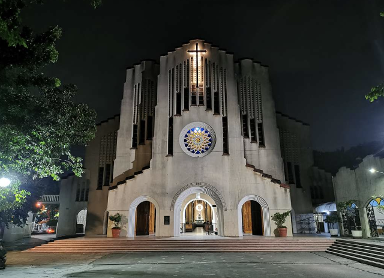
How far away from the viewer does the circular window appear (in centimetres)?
2141

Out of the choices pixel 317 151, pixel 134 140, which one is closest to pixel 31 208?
pixel 134 140

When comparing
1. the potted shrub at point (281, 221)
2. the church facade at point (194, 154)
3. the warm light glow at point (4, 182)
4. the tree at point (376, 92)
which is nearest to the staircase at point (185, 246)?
the potted shrub at point (281, 221)

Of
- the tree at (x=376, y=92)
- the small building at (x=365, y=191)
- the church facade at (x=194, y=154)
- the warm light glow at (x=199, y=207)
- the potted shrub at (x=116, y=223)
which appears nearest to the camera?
the tree at (x=376, y=92)

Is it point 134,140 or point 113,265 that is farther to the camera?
point 134,140

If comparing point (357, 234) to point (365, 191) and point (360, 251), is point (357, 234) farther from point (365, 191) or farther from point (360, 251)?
point (360, 251)

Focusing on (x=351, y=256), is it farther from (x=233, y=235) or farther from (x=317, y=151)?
(x=317, y=151)

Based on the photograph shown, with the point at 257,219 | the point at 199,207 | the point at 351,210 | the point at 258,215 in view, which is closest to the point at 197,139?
the point at 258,215

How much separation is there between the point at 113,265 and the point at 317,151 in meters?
42.7

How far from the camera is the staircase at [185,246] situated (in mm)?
15469

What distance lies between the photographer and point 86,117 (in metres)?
12.0

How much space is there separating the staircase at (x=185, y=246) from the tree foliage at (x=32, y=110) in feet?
23.6

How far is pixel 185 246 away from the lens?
52.2 ft

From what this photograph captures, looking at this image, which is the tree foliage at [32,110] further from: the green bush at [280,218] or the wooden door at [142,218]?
the green bush at [280,218]

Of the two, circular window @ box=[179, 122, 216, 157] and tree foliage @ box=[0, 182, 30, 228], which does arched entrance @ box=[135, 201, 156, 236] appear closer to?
circular window @ box=[179, 122, 216, 157]
